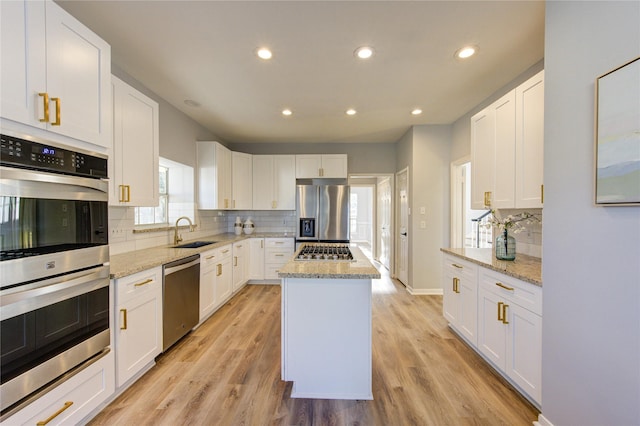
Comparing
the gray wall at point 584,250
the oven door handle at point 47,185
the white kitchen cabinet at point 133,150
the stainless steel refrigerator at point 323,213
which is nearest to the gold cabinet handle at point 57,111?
the oven door handle at point 47,185

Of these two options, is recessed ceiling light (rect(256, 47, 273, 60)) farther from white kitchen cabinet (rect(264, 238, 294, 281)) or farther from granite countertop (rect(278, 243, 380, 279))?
white kitchen cabinet (rect(264, 238, 294, 281))

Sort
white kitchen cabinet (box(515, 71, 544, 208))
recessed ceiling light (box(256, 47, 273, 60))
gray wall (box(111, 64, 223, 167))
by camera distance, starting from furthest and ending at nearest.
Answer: gray wall (box(111, 64, 223, 167))
recessed ceiling light (box(256, 47, 273, 60))
white kitchen cabinet (box(515, 71, 544, 208))

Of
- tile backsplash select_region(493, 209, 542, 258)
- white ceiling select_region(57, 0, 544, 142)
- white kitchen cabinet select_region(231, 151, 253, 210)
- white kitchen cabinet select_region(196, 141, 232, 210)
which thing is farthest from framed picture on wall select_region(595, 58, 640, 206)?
white kitchen cabinet select_region(231, 151, 253, 210)

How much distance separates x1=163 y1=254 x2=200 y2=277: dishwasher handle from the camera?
2.32m

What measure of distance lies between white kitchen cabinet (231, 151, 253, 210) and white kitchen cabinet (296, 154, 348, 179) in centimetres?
93

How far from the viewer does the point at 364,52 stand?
216 cm

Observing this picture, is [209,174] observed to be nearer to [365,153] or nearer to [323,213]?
[323,213]

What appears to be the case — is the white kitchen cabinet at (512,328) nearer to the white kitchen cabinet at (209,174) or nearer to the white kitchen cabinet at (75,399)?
the white kitchen cabinet at (75,399)

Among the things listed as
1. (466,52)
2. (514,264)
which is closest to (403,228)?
(514,264)

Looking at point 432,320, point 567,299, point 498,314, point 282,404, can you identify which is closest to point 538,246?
point 498,314

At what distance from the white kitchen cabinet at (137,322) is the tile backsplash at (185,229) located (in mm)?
649

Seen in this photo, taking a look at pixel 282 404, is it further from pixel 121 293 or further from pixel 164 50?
pixel 164 50

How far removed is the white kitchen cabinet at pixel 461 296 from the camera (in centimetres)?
234

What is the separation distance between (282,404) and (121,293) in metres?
1.37
